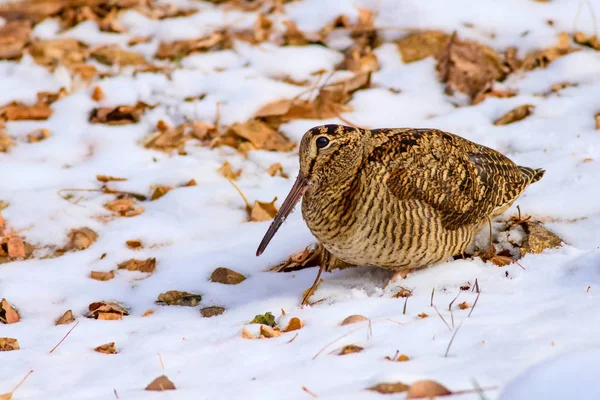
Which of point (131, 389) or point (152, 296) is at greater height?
point (131, 389)

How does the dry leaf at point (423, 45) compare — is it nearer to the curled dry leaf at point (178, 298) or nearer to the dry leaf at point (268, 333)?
the curled dry leaf at point (178, 298)

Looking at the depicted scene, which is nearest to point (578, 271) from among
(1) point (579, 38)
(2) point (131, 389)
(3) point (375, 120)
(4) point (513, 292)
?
(4) point (513, 292)

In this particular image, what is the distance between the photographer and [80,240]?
185 inches

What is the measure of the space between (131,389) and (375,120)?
3345 millimetres

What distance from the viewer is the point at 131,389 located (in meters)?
2.93

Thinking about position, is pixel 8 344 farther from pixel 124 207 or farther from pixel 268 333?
pixel 124 207

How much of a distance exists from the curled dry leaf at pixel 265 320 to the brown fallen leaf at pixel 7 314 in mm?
1238

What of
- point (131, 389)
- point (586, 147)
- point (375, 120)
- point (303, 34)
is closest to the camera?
point (131, 389)

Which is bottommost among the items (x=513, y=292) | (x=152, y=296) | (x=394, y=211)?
(x=152, y=296)

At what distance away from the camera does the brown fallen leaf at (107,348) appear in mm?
3488

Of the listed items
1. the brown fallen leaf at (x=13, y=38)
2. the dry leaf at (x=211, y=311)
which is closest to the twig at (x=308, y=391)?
the dry leaf at (x=211, y=311)

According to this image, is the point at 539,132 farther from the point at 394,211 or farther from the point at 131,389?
the point at 131,389

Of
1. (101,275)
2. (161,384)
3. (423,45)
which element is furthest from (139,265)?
(423,45)

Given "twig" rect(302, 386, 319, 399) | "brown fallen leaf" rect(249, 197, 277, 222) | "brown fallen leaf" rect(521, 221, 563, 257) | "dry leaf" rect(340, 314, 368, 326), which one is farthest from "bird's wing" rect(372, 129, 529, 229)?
"twig" rect(302, 386, 319, 399)
